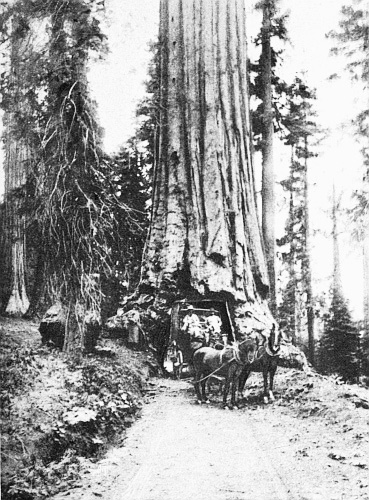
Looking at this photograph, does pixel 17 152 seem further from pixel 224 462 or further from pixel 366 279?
pixel 366 279

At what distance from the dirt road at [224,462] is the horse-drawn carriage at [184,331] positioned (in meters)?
0.39

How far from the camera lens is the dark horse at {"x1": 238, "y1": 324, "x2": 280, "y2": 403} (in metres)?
3.46

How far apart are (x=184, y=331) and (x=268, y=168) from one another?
78.8 inches

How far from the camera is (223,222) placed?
12.9ft

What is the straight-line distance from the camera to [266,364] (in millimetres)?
3553

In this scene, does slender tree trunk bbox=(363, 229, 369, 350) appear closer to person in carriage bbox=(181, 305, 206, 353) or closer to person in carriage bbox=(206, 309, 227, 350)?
person in carriage bbox=(206, 309, 227, 350)

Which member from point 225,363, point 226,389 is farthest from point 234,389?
point 225,363

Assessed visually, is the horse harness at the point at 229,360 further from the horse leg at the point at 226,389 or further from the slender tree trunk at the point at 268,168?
the slender tree trunk at the point at 268,168

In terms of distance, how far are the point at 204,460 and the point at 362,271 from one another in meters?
2.03

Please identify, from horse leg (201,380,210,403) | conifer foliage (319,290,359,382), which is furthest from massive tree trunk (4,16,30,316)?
conifer foliage (319,290,359,382)

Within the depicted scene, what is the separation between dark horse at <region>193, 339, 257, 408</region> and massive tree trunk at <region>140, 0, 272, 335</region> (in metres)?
0.22

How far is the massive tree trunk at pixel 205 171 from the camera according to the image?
3705 mm

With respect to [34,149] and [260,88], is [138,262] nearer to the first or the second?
[34,149]

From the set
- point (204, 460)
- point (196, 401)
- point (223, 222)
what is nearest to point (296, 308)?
point (223, 222)
